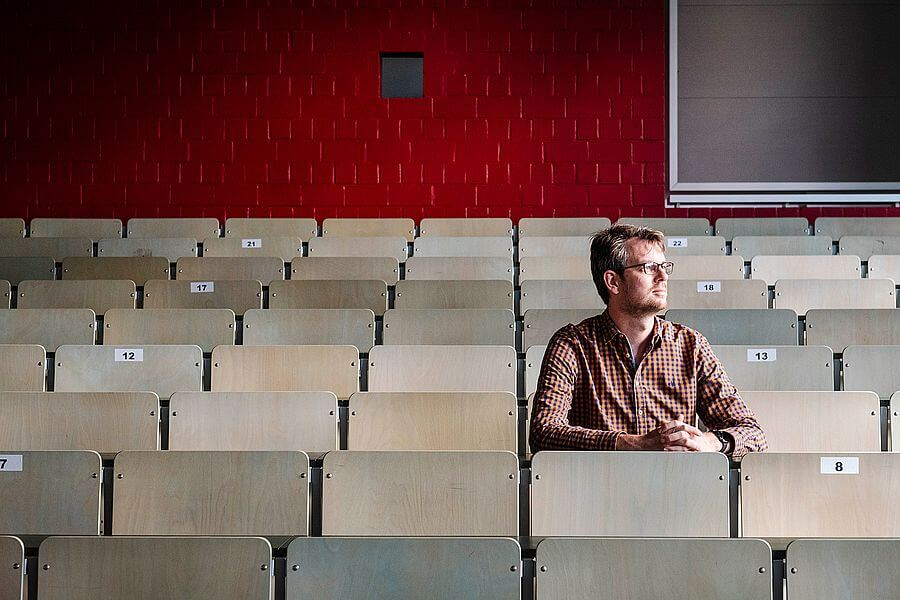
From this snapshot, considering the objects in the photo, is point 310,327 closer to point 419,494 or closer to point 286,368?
point 286,368

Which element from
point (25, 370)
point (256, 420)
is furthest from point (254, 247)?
point (256, 420)

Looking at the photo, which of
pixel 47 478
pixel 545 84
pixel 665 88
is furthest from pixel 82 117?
pixel 47 478

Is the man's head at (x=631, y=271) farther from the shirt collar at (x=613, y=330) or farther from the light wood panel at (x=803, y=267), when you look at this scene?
the light wood panel at (x=803, y=267)

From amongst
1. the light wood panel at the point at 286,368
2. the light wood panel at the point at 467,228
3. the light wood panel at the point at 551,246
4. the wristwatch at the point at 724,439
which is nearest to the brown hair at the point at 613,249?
the wristwatch at the point at 724,439

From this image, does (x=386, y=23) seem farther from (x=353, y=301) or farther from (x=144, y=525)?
(x=144, y=525)

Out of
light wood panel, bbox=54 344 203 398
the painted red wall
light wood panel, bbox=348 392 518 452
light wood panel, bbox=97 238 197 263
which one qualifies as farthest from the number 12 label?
the painted red wall

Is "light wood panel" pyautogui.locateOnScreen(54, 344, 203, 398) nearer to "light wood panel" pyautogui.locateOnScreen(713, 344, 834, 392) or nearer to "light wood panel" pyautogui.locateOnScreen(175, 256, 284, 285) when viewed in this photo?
"light wood panel" pyautogui.locateOnScreen(175, 256, 284, 285)

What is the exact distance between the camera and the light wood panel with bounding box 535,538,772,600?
1.57 metres

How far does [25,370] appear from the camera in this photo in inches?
112

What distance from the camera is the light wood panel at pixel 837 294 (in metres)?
3.37

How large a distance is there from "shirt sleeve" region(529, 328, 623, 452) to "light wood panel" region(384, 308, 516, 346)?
36.4 inches

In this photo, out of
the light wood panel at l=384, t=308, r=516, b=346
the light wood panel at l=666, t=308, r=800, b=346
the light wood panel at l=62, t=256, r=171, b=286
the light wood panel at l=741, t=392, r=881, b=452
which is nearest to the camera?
the light wood panel at l=741, t=392, r=881, b=452

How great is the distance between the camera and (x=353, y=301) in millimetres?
3453

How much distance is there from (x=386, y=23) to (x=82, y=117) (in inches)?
60.6
